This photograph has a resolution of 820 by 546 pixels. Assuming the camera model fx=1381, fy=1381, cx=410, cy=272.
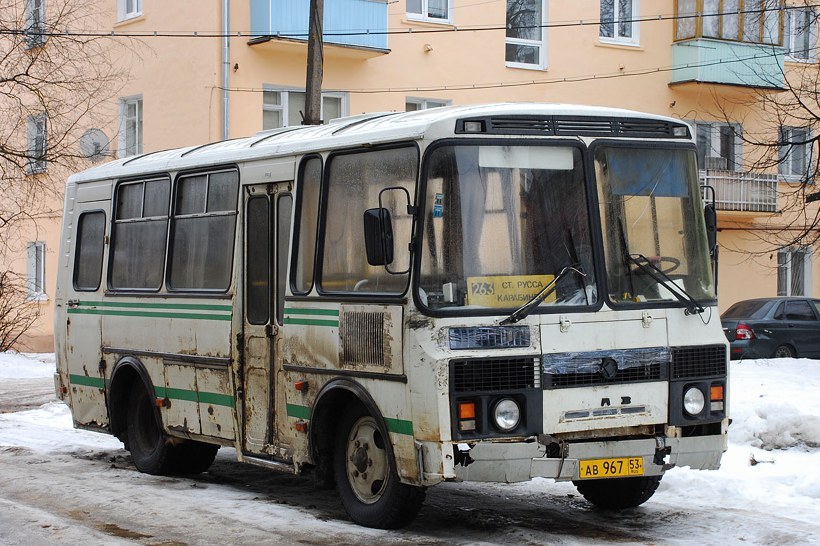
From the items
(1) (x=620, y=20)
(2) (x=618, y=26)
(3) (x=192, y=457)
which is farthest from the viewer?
(2) (x=618, y=26)

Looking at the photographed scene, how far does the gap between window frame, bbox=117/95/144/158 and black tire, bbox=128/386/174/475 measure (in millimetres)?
17517

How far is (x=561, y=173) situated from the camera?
9180 millimetres

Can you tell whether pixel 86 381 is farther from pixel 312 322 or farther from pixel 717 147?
pixel 717 147

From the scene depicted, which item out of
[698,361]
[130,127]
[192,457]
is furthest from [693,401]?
[130,127]

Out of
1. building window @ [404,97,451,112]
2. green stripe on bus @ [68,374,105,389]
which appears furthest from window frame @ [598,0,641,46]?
green stripe on bus @ [68,374,105,389]

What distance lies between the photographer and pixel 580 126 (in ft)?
30.7

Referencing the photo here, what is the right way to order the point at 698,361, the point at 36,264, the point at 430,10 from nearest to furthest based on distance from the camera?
1. the point at 698,361
2. the point at 430,10
3. the point at 36,264

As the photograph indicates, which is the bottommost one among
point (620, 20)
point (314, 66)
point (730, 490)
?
point (730, 490)

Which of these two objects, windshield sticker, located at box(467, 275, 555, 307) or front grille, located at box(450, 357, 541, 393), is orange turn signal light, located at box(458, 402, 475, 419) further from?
windshield sticker, located at box(467, 275, 555, 307)

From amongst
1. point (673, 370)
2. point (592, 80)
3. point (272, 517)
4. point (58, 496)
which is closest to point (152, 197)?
point (58, 496)

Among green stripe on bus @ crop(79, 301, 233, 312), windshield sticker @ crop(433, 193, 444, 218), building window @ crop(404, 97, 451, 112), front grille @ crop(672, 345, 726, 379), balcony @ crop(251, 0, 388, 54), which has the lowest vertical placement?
front grille @ crop(672, 345, 726, 379)

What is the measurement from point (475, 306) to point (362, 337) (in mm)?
1044

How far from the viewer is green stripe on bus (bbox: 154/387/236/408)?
37.1 feet

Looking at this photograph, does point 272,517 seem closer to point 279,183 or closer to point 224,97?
point 279,183
